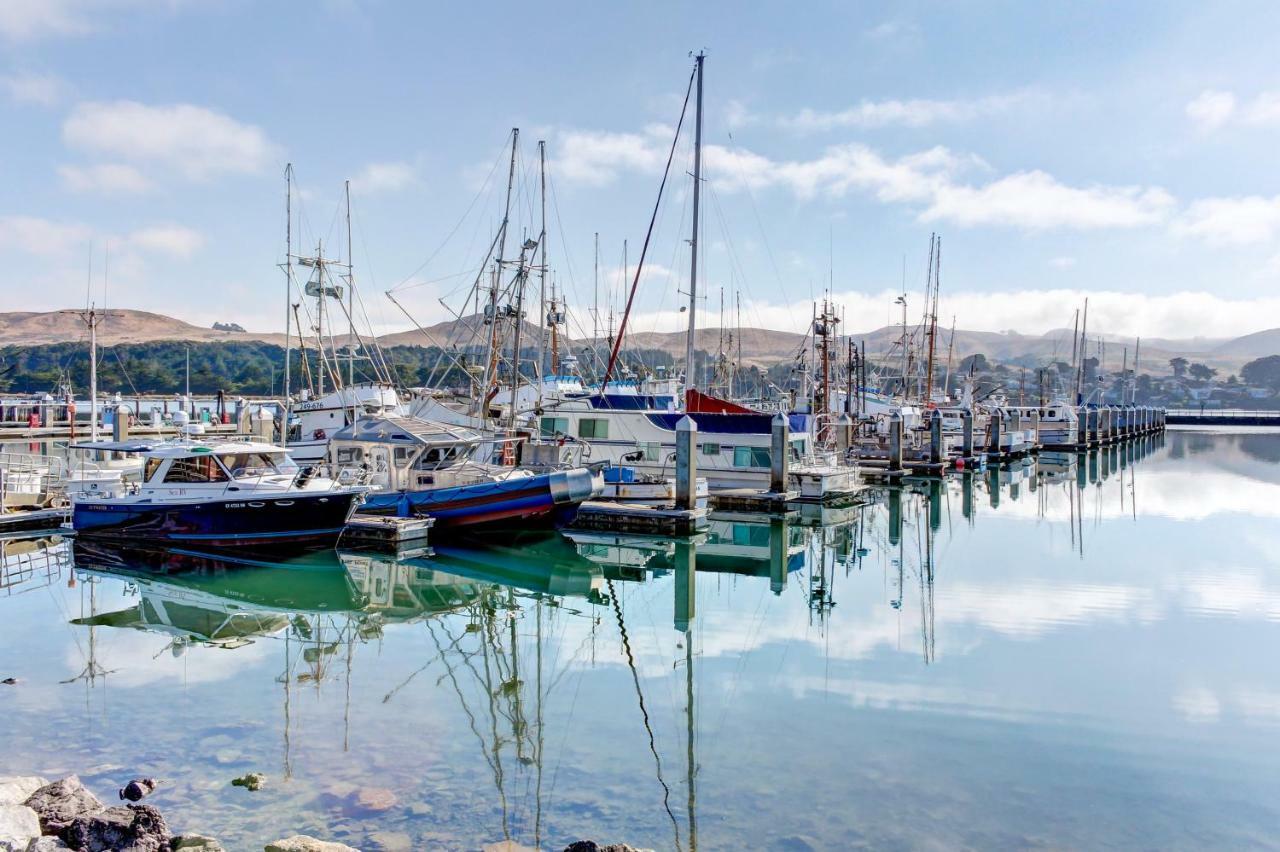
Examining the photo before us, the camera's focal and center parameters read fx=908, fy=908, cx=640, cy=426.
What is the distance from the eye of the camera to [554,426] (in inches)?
1350

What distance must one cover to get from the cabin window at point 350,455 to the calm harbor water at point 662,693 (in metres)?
4.25

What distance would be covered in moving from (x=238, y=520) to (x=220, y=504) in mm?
593

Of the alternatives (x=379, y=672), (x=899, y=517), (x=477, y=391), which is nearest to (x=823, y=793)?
(x=379, y=672)

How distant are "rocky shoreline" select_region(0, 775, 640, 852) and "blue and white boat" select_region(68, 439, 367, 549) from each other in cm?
1463

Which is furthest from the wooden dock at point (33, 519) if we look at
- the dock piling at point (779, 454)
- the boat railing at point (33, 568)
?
the dock piling at point (779, 454)

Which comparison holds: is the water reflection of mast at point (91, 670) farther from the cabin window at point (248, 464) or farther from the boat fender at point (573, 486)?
the boat fender at point (573, 486)

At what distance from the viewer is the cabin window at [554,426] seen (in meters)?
34.1

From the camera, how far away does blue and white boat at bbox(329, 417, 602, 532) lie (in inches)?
987

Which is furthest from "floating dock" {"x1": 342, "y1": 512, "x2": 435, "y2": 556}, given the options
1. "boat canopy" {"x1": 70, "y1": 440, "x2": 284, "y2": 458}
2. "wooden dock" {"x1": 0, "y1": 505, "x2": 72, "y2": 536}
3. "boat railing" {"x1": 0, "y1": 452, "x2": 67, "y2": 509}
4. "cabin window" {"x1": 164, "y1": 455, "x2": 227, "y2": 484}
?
"boat railing" {"x1": 0, "y1": 452, "x2": 67, "y2": 509}

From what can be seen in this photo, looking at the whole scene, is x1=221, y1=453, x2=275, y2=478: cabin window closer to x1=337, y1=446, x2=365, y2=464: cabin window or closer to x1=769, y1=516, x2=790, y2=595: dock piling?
x1=337, y1=446, x2=365, y2=464: cabin window

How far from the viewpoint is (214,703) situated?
12359mm

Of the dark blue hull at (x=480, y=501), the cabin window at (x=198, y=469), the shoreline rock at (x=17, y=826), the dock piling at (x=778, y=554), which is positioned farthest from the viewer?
the dark blue hull at (x=480, y=501)

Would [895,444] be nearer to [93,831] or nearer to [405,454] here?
[405,454]

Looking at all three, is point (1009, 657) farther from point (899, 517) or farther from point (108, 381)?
point (108, 381)
